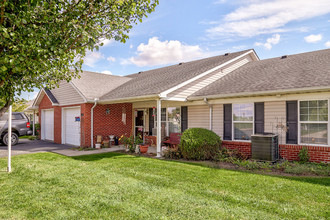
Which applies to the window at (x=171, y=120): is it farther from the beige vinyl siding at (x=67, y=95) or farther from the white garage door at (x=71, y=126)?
the white garage door at (x=71, y=126)

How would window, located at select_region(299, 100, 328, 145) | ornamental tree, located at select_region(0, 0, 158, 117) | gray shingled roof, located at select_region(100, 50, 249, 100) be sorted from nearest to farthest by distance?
ornamental tree, located at select_region(0, 0, 158, 117) → window, located at select_region(299, 100, 328, 145) → gray shingled roof, located at select_region(100, 50, 249, 100)

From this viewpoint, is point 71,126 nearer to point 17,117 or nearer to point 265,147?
point 17,117

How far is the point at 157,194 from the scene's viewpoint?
16.8ft

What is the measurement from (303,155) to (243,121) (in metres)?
2.56

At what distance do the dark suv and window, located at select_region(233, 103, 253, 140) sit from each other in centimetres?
1310

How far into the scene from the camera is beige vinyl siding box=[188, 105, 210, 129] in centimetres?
1108

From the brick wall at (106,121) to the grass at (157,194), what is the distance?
17.2ft

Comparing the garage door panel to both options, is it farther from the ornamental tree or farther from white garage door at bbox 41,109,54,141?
the ornamental tree

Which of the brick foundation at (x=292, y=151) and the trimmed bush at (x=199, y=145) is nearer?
the brick foundation at (x=292, y=151)

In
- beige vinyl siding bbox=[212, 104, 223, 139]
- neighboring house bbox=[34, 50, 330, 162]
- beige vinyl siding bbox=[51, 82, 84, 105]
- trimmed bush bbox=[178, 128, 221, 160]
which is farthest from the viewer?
beige vinyl siding bbox=[51, 82, 84, 105]

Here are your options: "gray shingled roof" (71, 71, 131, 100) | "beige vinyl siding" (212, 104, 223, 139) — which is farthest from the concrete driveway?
"beige vinyl siding" (212, 104, 223, 139)

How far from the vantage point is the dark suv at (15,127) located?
46.2ft

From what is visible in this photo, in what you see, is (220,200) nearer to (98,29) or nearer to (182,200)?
(182,200)

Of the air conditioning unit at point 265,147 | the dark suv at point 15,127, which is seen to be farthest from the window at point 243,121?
the dark suv at point 15,127
